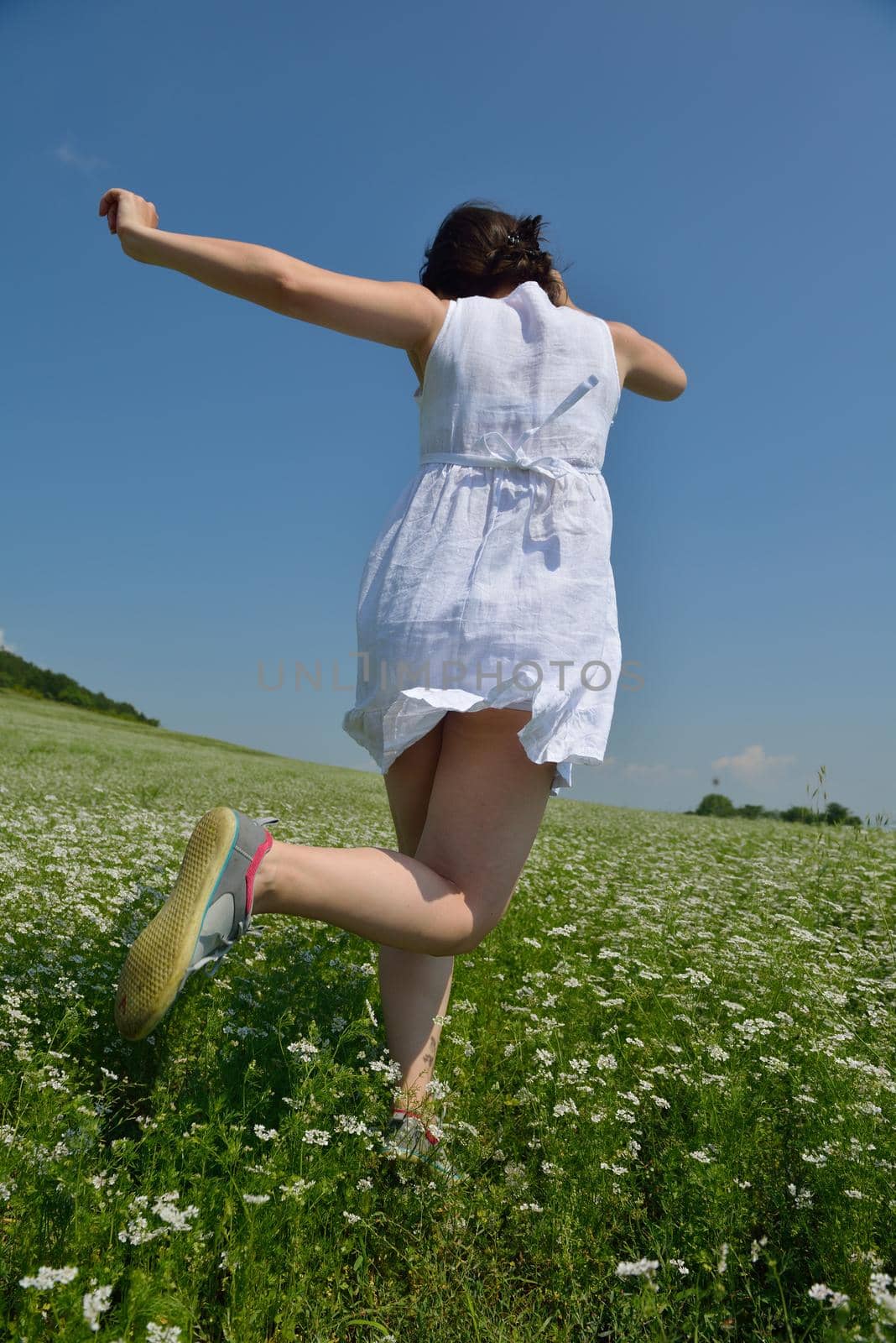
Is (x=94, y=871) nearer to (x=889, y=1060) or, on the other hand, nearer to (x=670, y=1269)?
(x=670, y=1269)

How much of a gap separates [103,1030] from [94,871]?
5.40ft

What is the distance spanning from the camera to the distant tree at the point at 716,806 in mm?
23580

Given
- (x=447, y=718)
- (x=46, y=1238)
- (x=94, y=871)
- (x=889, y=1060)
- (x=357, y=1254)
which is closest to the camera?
(x=46, y=1238)

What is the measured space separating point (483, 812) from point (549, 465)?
112 cm

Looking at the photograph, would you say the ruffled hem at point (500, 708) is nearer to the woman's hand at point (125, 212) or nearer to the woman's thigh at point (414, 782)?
the woman's thigh at point (414, 782)

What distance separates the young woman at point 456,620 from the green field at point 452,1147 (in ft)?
1.10

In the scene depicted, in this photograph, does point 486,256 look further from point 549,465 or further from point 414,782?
point 414,782

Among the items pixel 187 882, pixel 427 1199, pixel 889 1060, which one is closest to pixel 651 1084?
pixel 427 1199

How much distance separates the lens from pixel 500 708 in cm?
256

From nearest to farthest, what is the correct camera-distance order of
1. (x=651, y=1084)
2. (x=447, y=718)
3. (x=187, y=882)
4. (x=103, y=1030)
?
(x=187, y=882) < (x=447, y=718) < (x=651, y=1084) < (x=103, y=1030)

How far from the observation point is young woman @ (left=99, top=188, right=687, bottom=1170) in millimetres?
2436

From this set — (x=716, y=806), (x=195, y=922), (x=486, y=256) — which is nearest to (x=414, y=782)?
(x=195, y=922)

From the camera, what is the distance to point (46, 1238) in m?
2.09

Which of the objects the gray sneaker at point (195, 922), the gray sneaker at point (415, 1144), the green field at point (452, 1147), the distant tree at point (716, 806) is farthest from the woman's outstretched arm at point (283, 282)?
the distant tree at point (716, 806)
